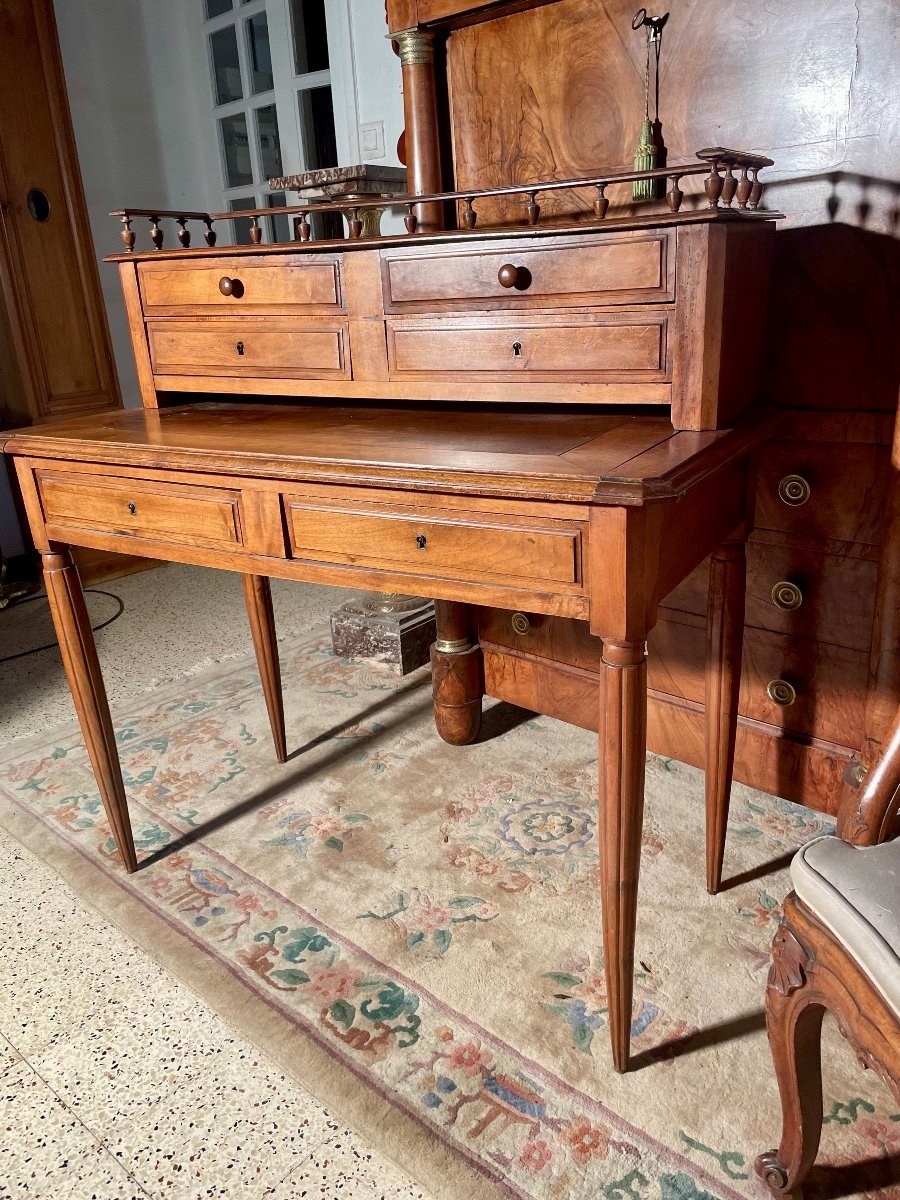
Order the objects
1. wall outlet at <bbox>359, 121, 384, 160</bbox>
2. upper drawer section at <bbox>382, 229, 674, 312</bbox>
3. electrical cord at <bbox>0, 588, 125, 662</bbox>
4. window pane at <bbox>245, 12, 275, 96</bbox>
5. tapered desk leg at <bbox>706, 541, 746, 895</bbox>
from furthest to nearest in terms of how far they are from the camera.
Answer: window pane at <bbox>245, 12, 275, 96</bbox> < electrical cord at <bbox>0, 588, 125, 662</bbox> < wall outlet at <bbox>359, 121, 384, 160</bbox> < tapered desk leg at <bbox>706, 541, 746, 895</bbox> < upper drawer section at <bbox>382, 229, 674, 312</bbox>

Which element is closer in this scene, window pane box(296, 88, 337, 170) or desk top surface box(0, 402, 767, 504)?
desk top surface box(0, 402, 767, 504)

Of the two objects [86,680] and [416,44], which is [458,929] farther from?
[416,44]

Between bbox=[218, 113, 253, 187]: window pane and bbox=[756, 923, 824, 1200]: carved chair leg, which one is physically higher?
bbox=[218, 113, 253, 187]: window pane

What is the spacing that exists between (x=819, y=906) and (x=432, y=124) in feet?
5.65

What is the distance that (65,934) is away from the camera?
174 centimetres

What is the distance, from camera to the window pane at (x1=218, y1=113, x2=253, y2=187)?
12.9ft

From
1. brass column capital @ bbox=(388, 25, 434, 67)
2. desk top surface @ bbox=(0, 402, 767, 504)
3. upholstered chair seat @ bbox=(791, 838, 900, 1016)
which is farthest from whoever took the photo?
brass column capital @ bbox=(388, 25, 434, 67)

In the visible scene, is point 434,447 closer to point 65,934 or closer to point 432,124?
point 432,124

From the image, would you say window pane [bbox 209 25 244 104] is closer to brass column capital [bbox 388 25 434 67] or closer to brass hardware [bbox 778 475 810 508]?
brass column capital [bbox 388 25 434 67]

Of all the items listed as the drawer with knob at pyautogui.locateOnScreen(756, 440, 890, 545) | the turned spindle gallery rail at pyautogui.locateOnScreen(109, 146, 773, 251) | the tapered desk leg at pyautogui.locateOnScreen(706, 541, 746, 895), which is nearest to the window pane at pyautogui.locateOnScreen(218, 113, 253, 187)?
the turned spindle gallery rail at pyautogui.locateOnScreen(109, 146, 773, 251)

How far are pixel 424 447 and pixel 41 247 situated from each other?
303 centimetres

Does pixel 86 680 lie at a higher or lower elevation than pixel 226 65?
lower

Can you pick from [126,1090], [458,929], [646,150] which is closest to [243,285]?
[646,150]

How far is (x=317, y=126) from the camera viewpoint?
3.58 meters
